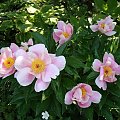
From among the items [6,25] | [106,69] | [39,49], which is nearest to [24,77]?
[39,49]

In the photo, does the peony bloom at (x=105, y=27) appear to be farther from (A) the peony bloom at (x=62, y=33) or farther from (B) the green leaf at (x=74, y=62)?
(B) the green leaf at (x=74, y=62)

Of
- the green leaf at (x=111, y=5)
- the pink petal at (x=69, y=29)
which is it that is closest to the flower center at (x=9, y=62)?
the pink petal at (x=69, y=29)

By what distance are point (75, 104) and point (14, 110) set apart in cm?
72

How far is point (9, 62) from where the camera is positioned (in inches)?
80.8

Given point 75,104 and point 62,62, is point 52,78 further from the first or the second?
point 75,104

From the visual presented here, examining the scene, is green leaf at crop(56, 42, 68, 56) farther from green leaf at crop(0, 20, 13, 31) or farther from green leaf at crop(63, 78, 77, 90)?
green leaf at crop(0, 20, 13, 31)

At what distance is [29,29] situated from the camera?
9.63 ft

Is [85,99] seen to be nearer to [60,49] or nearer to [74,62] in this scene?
[74,62]

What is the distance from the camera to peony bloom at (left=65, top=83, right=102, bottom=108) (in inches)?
79.9

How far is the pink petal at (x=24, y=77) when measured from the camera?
1933mm

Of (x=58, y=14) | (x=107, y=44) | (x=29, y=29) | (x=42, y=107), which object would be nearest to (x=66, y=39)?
(x=107, y=44)

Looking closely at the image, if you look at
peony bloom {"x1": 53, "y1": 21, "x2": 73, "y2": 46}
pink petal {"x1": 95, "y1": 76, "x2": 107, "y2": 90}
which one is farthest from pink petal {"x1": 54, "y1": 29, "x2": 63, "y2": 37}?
pink petal {"x1": 95, "y1": 76, "x2": 107, "y2": 90}

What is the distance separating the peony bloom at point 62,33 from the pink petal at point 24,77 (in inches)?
14.6

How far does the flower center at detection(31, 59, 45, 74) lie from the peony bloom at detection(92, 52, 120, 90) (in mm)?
321
